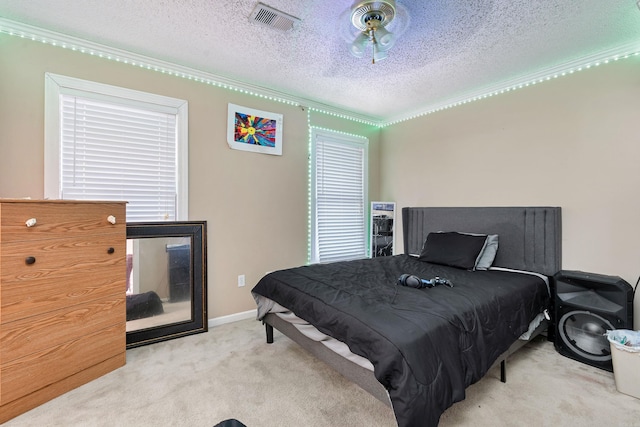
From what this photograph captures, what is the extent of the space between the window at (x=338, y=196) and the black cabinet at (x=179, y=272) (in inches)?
60.3

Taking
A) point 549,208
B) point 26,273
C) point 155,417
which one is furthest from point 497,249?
point 26,273

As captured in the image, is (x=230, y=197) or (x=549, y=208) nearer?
(x=549, y=208)

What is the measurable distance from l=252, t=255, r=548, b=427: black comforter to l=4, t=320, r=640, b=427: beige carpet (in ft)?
1.06

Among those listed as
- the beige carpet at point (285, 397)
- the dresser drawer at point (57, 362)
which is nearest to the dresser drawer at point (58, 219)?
the dresser drawer at point (57, 362)

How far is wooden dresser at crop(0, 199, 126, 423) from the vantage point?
1.66 m

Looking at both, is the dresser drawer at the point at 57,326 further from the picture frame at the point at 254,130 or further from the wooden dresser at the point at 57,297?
the picture frame at the point at 254,130

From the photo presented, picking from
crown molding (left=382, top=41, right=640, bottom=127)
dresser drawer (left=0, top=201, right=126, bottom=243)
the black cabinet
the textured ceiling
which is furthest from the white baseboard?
crown molding (left=382, top=41, right=640, bottom=127)

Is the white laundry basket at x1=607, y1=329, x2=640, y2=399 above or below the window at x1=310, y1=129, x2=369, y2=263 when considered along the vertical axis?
below

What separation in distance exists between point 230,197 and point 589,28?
337cm

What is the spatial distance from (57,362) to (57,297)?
0.42m

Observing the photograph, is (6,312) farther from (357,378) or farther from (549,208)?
(549,208)

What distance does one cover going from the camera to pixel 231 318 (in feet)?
10.2

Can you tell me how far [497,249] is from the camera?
9.68 ft

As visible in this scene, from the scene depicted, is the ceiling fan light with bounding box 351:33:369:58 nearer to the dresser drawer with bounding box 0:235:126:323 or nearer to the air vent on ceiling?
the air vent on ceiling
